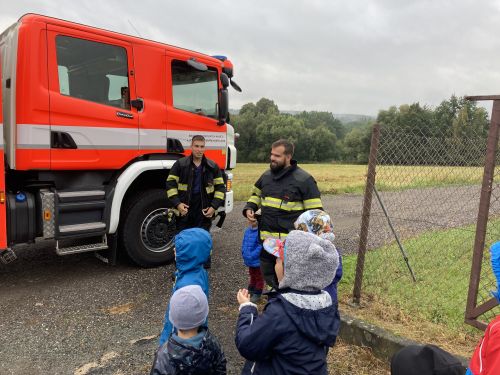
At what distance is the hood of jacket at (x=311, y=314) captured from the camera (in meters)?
1.81

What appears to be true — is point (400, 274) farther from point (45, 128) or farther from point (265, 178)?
point (45, 128)

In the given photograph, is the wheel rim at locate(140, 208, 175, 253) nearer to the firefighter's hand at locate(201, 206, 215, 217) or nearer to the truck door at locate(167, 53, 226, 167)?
the firefighter's hand at locate(201, 206, 215, 217)

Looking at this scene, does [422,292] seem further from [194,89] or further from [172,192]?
[194,89]

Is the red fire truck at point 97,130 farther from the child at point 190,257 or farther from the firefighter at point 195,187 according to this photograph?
the child at point 190,257

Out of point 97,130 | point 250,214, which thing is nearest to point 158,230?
point 97,130

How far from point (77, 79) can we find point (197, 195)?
1.92 m

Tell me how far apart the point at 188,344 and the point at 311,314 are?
24.2 inches

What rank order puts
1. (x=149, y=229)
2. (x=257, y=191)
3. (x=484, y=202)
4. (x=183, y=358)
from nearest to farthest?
(x=183, y=358)
(x=484, y=202)
(x=257, y=191)
(x=149, y=229)

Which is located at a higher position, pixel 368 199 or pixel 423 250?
pixel 368 199

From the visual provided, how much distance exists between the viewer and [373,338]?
3248mm

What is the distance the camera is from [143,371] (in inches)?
120

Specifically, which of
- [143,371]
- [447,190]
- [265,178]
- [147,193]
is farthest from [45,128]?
[447,190]

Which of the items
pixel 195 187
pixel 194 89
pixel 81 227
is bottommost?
pixel 81 227

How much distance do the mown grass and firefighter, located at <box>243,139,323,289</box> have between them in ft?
3.69
